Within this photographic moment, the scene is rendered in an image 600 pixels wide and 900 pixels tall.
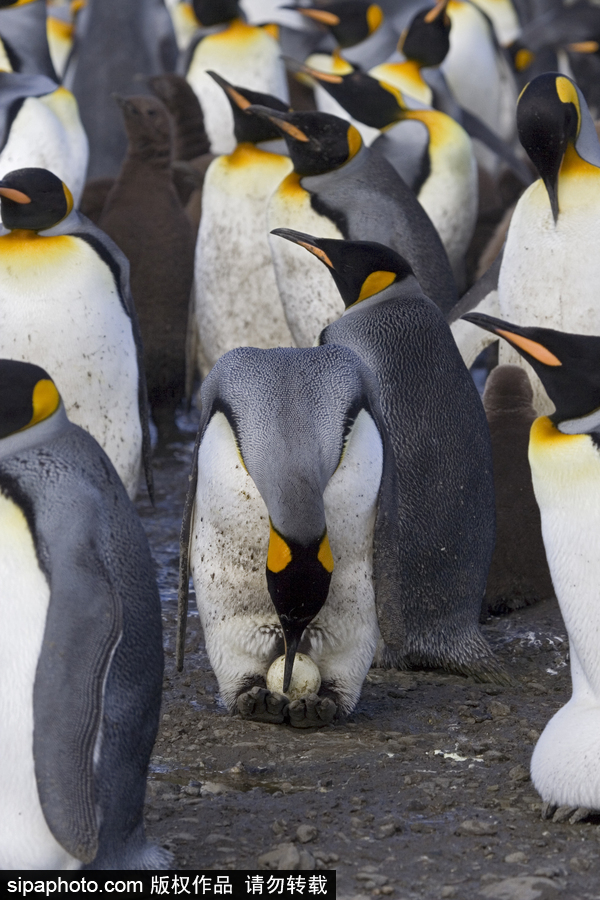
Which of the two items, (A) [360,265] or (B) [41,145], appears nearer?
(A) [360,265]

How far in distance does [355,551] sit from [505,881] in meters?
1.10

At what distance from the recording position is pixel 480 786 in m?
3.07

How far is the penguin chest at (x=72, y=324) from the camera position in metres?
4.57

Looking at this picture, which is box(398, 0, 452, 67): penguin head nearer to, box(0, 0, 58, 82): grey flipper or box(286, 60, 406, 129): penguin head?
box(286, 60, 406, 129): penguin head

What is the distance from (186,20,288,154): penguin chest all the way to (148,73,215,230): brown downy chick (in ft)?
1.36

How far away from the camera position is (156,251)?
6.60 m

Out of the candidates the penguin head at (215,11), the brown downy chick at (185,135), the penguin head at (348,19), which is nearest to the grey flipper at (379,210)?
the brown downy chick at (185,135)

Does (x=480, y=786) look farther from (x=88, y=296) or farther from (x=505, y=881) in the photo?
(x=88, y=296)

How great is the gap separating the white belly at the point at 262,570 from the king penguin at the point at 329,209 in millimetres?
2137

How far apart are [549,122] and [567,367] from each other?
2.07 meters

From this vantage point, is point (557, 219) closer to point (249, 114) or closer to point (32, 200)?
point (32, 200)

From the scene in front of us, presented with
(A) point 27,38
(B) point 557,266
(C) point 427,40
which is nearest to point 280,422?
(B) point 557,266

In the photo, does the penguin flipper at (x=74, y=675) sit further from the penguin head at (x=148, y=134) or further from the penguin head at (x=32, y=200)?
the penguin head at (x=148, y=134)

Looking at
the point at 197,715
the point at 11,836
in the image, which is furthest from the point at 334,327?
the point at 11,836
